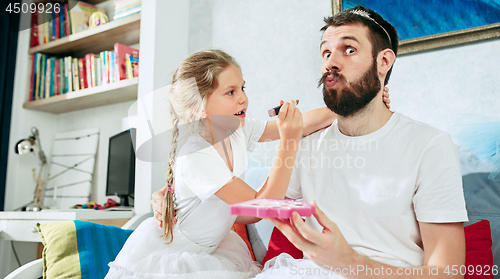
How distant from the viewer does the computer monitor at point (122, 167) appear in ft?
7.00

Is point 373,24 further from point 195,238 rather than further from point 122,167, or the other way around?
point 122,167

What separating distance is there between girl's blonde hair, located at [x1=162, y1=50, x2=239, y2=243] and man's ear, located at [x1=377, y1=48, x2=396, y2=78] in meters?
0.48

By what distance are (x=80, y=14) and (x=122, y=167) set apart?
1200 millimetres

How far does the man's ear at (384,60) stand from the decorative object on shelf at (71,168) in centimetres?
215

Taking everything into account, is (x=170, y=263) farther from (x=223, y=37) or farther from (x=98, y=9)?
(x=98, y=9)

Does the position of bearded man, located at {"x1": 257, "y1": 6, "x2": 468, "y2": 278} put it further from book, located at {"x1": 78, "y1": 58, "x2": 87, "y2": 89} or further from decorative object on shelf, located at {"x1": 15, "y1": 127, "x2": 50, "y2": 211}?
decorative object on shelf, located at {"x1": 15, "y1": 127, "x2": 50, "y2": 211}

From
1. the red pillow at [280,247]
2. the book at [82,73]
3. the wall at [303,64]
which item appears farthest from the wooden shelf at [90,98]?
the red pillow at [280,247]

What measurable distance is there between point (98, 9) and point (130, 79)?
82 cm

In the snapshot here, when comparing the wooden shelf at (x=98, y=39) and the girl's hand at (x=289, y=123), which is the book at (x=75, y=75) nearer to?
the wooden shelf at (x=98, y=39)

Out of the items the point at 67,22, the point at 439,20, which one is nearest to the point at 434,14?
the point at 439,20

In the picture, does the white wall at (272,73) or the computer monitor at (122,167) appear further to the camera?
the computer monitor at (122,167)

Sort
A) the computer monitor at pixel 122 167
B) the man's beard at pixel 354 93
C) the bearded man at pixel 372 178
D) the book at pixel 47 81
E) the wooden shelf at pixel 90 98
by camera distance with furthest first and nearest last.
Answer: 1. the book at pixel 47 81
2. the wooden shelf at pixel 90 98
3. the computer monitor at pixel 122 167
4. the man's beard at pixel 354 93
5. the bearded man at pixel 372 178

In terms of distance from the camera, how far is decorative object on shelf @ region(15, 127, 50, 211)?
2508 mm

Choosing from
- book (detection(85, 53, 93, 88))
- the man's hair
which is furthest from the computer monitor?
the man's hair
